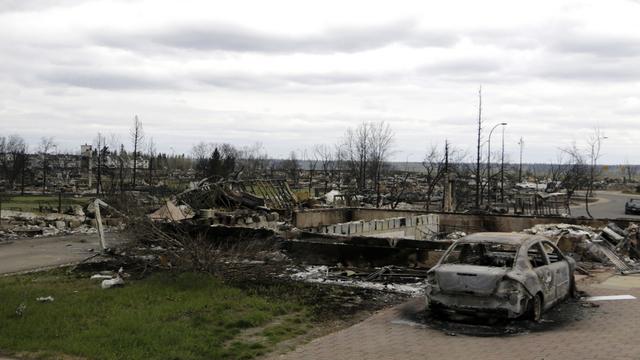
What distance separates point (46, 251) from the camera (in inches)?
711

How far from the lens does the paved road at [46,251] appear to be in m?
15.5

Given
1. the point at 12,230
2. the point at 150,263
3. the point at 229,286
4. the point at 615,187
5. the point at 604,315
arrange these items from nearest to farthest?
1. the point at 604,315
2. the point at 229,286
3. the point at 150,263
4. the point at 12,230
5. the point at 615,187

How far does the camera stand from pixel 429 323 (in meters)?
9.38

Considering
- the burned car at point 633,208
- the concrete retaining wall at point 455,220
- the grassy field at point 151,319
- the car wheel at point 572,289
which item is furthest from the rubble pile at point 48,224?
the burned car at point 633,208

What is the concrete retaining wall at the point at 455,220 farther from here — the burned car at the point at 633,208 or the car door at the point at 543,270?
the burned car at the point at 633,208

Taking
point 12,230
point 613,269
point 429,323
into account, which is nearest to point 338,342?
point 429,323

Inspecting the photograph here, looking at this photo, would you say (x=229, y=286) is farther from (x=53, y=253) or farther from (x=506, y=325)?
(x=53, y=253)

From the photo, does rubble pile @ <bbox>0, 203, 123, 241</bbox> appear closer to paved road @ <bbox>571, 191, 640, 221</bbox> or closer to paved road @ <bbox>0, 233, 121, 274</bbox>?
paved road @ <bbox>0, 233, 121, 274</bbox>

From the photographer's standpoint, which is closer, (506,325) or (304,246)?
(506,325)

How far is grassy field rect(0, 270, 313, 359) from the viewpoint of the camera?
25.1ft

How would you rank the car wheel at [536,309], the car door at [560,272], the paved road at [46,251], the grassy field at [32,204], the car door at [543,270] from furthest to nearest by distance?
the grassy field at [32,204], the paved road at [46,251], the car door at [560,272], the car door at [543,270], the car wheel at [536,309]

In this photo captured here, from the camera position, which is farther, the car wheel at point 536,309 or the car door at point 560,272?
the car door at point 560,272

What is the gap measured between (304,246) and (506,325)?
658 centimetres

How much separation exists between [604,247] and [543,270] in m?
7.33
